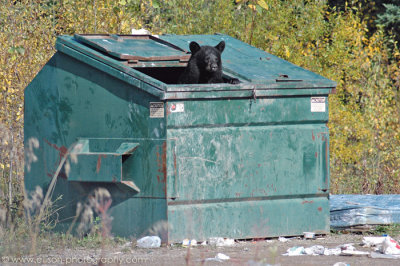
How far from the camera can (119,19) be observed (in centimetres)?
890

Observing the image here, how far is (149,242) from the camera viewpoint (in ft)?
18.4

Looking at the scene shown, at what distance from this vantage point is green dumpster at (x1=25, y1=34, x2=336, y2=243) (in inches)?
222

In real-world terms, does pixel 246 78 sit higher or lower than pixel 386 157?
higher

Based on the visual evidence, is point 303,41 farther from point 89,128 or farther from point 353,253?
point 353,253

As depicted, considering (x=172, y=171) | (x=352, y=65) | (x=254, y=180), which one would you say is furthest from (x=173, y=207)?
(x=352, y=65)

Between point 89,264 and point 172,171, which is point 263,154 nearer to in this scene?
point 172,171

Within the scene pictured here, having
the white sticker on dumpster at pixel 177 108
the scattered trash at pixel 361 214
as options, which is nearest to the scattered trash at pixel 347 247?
the scattered trash at pixel 361 214

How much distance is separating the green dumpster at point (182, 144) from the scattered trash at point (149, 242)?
0.08 meters

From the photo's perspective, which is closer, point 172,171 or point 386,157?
point 172,171

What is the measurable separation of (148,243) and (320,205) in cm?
156

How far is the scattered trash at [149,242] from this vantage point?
18.4 ft

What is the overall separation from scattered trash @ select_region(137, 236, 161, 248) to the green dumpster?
3.1 inches

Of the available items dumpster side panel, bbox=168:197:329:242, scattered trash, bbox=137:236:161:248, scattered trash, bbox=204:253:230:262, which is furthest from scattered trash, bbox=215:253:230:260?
scattered trash, bbox=137:236:161:248

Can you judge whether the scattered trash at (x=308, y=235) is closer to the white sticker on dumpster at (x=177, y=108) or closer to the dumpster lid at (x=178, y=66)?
the dumpster lid at (x=178, y=66)
